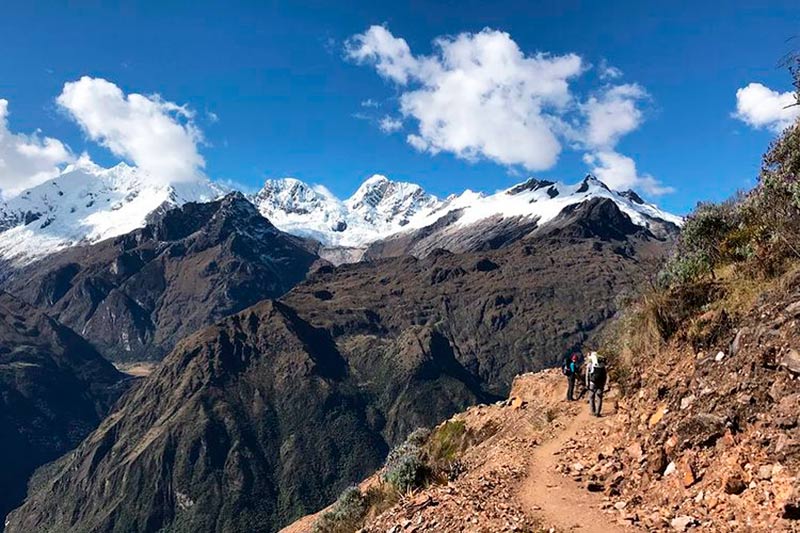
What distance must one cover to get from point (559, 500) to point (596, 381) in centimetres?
688

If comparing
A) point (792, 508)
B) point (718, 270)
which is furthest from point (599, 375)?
point (792, 508)

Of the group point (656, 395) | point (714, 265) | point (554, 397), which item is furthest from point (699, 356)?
point (554, 397)

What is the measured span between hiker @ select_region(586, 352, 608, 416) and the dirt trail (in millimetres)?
2419

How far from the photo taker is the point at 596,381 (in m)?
21.8

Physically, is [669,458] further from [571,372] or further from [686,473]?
[571,372]

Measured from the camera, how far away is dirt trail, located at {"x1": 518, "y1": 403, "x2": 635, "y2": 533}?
556 inches

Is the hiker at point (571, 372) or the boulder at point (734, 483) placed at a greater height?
the hiker at point (571, 372)

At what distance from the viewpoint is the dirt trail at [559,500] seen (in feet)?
46.3

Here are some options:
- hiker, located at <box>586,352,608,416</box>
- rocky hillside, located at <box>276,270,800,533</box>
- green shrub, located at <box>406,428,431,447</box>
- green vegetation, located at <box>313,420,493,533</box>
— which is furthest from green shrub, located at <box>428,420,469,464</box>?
hiker, located at <box>586,352,608,416</box>

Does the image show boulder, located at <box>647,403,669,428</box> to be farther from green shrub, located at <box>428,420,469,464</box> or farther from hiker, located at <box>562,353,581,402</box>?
green shrub, located at <box>428,420,469,464</box>

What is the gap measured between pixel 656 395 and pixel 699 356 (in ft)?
5.53

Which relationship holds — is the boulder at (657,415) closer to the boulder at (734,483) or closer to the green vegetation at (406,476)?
the boulder at (734,483)

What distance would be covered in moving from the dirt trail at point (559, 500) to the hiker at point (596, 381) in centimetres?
242

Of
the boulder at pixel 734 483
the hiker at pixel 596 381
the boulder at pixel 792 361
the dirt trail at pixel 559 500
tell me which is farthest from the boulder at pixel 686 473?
the hiker at pixel 596 381
